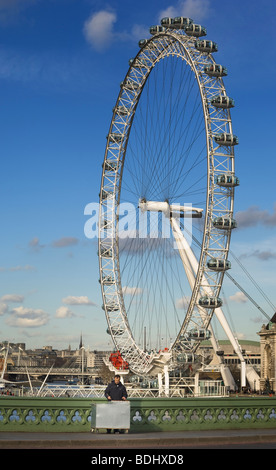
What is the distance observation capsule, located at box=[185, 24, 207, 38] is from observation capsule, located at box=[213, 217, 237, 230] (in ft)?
54.7

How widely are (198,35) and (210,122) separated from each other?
873 centimetres

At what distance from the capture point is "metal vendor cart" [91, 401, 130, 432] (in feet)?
65.1

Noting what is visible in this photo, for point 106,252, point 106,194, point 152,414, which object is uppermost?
point 106,194

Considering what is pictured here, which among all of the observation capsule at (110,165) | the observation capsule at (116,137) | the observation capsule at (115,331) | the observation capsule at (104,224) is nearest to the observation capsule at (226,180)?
the observation capsule at (116,137)

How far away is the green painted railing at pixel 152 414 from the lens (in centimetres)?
2086

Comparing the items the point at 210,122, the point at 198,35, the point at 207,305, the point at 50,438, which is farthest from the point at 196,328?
the point at 50,438

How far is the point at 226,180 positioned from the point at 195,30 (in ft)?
45.8

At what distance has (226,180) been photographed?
196 ft

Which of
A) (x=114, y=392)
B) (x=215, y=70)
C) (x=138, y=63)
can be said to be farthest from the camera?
(x=138, y=63)

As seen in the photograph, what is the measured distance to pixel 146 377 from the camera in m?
79.0

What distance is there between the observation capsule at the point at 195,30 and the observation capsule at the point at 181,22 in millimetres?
1102

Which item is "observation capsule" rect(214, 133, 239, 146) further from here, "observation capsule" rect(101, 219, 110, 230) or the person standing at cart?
the person standing at cart

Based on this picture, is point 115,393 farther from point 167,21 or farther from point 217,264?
point 167,21

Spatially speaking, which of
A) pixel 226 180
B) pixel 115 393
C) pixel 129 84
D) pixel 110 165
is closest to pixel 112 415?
pixel 115 393
